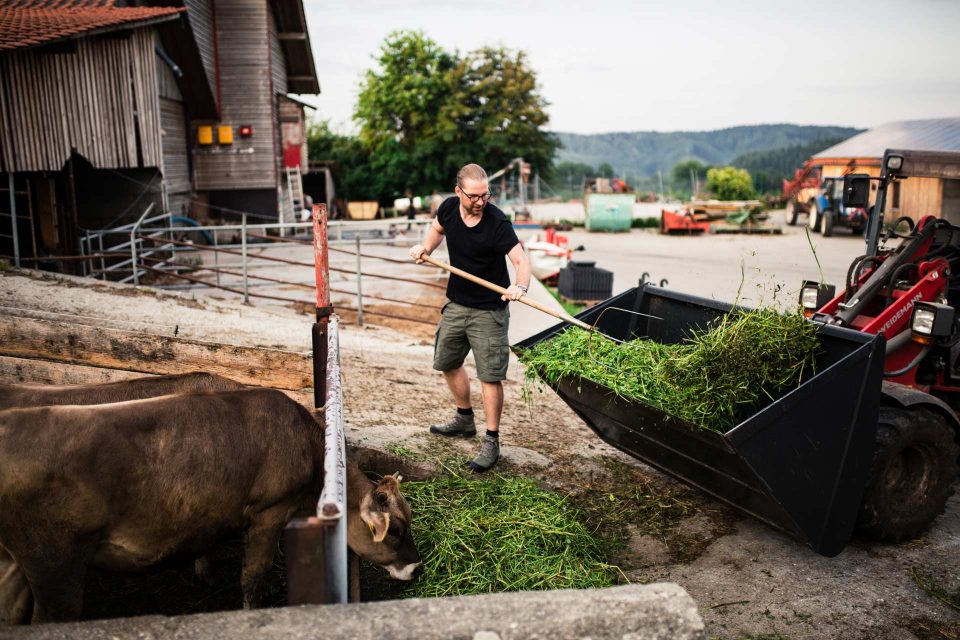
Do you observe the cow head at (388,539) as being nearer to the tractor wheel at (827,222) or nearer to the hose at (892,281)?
the hose at (892,281)

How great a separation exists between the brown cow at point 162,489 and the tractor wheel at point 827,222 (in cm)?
2703

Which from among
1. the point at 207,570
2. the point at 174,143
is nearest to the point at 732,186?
the point at 174,143

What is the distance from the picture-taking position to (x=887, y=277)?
5719mm

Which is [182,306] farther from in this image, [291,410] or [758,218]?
[758,218]

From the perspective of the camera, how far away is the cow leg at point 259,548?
3486 millimetres

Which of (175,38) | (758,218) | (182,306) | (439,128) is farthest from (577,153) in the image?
(182,306)

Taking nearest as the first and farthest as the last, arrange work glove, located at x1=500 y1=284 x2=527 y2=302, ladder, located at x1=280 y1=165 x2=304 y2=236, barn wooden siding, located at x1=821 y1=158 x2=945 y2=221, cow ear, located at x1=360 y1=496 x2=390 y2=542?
cow ear, located at x1=360 y1=496 x2=390 y2=542
work glove, located at x1=500 y1=284 x2=527 y2=302
barn wooden siding, located at x1=821 y1=158 x2=945 y2=221
ladder, located at x1=280 y1=165 x2=304 y2=236

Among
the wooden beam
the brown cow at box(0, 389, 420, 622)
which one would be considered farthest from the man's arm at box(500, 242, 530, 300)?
the brown cow at box(0, 389, 420, 622)

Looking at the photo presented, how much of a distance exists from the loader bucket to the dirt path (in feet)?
1.10

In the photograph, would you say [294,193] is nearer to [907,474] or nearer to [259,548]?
[907,474]

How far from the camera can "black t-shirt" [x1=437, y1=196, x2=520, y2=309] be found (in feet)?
17.2

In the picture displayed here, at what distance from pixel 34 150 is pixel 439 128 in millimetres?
29272

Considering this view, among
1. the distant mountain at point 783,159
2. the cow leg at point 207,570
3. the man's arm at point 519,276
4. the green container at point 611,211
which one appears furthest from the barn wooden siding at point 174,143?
the distant mountain at point 783,159

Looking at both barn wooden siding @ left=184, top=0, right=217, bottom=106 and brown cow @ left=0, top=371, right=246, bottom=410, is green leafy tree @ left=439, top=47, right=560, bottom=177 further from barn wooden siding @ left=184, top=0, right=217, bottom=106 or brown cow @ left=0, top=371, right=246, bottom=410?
brown cow @ left=0, top=371, right=246, bottom=410
